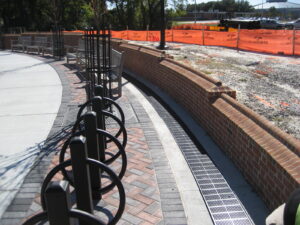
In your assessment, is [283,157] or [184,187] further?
[184,187]

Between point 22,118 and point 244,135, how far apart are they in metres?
4.21

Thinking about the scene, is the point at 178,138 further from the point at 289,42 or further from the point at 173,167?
the point at 289,42

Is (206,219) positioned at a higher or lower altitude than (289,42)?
lower

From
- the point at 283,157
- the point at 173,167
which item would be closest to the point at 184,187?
→ the point at 173,167

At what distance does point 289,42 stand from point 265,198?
13.2m

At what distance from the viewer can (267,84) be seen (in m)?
8.48

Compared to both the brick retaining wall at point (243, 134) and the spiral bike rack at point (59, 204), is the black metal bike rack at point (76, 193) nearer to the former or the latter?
the spiral bike rack at point (59, 204)

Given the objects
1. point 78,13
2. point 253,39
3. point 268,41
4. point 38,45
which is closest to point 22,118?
point 38,45

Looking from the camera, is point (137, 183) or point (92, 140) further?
point (137, 183)

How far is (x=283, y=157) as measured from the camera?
10.6 ft

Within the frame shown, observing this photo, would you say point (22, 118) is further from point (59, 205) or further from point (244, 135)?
point (59, 205)

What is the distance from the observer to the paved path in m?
4.30

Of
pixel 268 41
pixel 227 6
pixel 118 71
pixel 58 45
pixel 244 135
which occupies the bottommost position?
pixel 244 135

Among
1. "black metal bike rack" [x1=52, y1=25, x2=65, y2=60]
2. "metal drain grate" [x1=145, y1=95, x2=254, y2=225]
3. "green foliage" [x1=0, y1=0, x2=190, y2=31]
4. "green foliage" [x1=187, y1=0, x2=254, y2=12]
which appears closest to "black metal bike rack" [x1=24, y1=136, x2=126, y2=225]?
"metal drain grate" [x1=145, y1=95, x2=254, y2=225]
